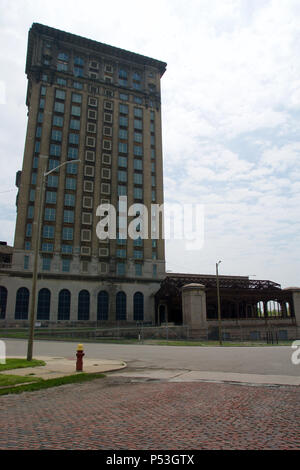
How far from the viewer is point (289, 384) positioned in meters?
9.49

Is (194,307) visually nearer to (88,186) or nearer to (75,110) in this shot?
(88,186)

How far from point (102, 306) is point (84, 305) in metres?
3.09

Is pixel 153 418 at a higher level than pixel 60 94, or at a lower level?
lower

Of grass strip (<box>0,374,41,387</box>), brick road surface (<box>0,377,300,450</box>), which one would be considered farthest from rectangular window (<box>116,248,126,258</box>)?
brick road surface (<box>0,377,300,450</box>)

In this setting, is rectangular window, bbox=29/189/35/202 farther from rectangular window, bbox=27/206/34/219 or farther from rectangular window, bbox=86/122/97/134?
rectangular window, bbox=86/122/97/134

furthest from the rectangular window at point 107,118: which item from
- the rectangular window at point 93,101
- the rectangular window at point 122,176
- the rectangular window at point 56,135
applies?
the rectangular window at point 122,176

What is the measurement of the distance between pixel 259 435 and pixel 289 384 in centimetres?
524

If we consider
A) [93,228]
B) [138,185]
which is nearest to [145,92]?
[138,185]

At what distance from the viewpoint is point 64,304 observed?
176ft

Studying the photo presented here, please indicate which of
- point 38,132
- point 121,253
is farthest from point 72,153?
point 121,253

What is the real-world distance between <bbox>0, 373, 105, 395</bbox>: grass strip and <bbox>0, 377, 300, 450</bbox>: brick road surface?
46 centimetres

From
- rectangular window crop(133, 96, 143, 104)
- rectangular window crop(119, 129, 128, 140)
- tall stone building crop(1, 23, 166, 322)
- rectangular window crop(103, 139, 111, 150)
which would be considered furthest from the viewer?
rectangular window crop(133, 96, 143, 104)

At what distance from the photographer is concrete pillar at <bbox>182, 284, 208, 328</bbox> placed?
41531mm

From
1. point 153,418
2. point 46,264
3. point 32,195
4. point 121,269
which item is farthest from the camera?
point 121,269
